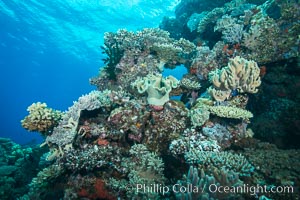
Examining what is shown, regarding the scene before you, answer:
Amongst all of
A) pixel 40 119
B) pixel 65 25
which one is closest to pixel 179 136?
pixel 40 119

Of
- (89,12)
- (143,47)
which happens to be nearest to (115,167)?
(143,47)

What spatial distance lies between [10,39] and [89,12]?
22.1m

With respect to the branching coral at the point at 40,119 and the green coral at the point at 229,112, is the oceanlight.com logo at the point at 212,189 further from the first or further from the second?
the branching coral at the point at 40,119

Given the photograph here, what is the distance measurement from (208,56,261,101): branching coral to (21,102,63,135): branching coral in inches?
184

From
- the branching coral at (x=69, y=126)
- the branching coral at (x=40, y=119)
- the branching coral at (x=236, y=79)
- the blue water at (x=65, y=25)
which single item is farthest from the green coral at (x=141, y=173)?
the blue water at (x=65, y=25)

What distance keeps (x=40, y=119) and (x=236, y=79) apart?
5.54 metres

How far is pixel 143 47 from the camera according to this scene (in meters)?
9.44

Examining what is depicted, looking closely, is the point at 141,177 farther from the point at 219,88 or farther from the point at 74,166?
the point at 219,88

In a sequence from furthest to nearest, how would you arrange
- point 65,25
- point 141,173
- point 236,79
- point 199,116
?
point 65,25, point 236,79, point 199,116, point 141,173

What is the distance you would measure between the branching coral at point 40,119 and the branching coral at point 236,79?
4680 mm

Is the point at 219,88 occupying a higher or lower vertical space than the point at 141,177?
higher

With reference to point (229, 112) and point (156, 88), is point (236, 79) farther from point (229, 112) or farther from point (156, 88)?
point (156, 88)

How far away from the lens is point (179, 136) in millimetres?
6055

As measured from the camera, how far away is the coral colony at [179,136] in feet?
15.1
